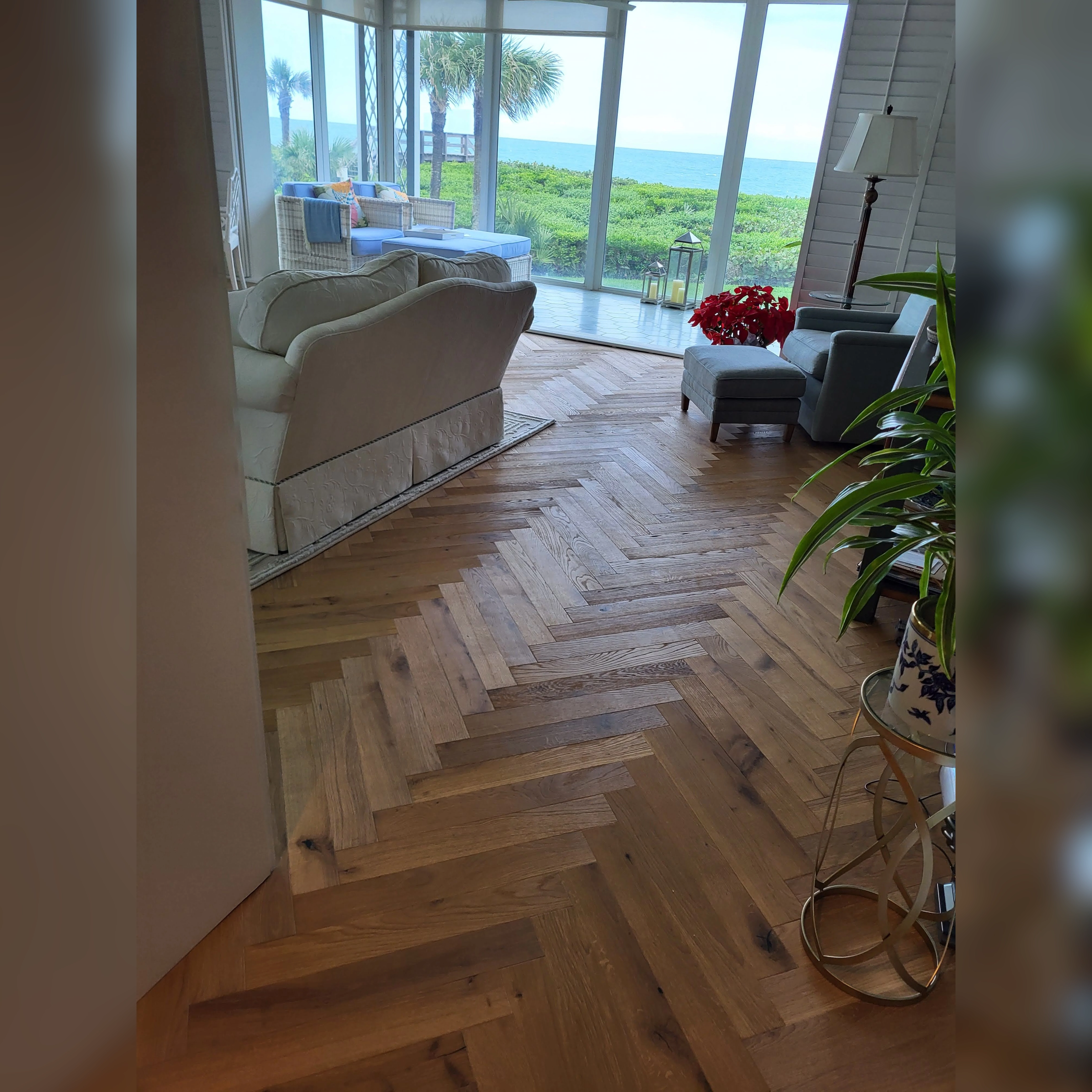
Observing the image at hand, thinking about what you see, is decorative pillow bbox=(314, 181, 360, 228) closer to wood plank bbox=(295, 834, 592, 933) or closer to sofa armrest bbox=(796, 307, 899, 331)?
sofa armrest bbox=(796, 307, 899, 331)

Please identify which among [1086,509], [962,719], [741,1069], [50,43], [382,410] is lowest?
[741,1069]

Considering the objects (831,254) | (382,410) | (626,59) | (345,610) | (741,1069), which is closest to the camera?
(741,1069)

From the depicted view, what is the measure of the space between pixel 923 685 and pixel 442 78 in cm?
798

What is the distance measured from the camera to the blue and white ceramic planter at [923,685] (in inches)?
48.7

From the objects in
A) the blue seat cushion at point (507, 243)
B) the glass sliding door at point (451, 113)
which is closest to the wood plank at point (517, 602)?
the blue seat cushion at point (507, 243)

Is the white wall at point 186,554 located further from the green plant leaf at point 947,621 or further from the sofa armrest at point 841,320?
the sofa armrest at point 841,320

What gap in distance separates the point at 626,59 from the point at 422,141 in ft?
6.98

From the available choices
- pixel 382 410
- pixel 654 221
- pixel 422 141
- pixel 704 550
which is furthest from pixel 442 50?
pixel 704 550

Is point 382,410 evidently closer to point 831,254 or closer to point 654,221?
point 831,254

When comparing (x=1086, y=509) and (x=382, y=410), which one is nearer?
(x=1086, y=509)

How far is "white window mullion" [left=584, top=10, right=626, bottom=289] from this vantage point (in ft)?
22.6

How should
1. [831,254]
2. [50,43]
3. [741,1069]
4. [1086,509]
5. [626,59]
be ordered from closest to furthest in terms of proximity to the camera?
[1086,509] < [50,43] < [741,1069] < [831,254] < [626,59]

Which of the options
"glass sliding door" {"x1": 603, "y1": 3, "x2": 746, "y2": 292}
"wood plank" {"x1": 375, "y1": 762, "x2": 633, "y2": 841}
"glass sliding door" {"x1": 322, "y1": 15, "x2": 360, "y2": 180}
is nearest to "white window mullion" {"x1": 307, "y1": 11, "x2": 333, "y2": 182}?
"glass sliding door" {"x1": 322, "y1": 15, "x2": 360, "y2": 180}

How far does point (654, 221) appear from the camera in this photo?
7238mm
